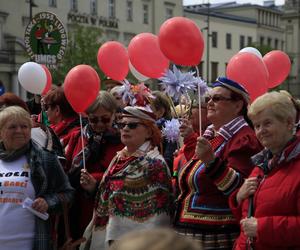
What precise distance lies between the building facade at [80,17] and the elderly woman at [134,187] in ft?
87.5

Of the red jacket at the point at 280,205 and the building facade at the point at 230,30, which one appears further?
the building facade at the point at 230,30

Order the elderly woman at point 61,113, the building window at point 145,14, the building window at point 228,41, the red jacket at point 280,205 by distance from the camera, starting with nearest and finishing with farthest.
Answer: the red jacket at point 280,205
the elderly woman at point 61,113
the building window at point 145,14
the building window at point 228,41

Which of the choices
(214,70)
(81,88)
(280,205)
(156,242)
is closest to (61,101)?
(81,88)

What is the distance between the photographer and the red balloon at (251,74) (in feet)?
16.6

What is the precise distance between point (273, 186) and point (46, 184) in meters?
1.66

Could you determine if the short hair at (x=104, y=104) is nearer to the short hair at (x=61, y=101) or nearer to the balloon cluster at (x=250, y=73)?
the short hair at (x=61, y=101)

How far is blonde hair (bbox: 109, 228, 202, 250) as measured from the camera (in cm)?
176

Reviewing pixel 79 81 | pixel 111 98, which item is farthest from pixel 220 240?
pixel 79 81

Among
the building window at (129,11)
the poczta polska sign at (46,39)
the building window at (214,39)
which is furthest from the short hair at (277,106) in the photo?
the building window at (214,39)

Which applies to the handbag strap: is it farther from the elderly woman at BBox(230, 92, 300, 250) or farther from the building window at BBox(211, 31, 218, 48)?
the building window at BBox(211, 31, 218, 48)

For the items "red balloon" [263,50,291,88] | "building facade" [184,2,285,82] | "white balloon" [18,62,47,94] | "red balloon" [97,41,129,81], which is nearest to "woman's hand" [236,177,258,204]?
"red balloon" [263,50,291,88]

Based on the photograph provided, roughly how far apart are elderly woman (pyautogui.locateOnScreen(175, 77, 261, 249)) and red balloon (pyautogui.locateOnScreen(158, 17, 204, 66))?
39cm

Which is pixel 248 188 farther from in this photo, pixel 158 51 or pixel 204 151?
pixel 158 51

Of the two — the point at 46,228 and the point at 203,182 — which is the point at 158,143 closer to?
the point at 203,182
